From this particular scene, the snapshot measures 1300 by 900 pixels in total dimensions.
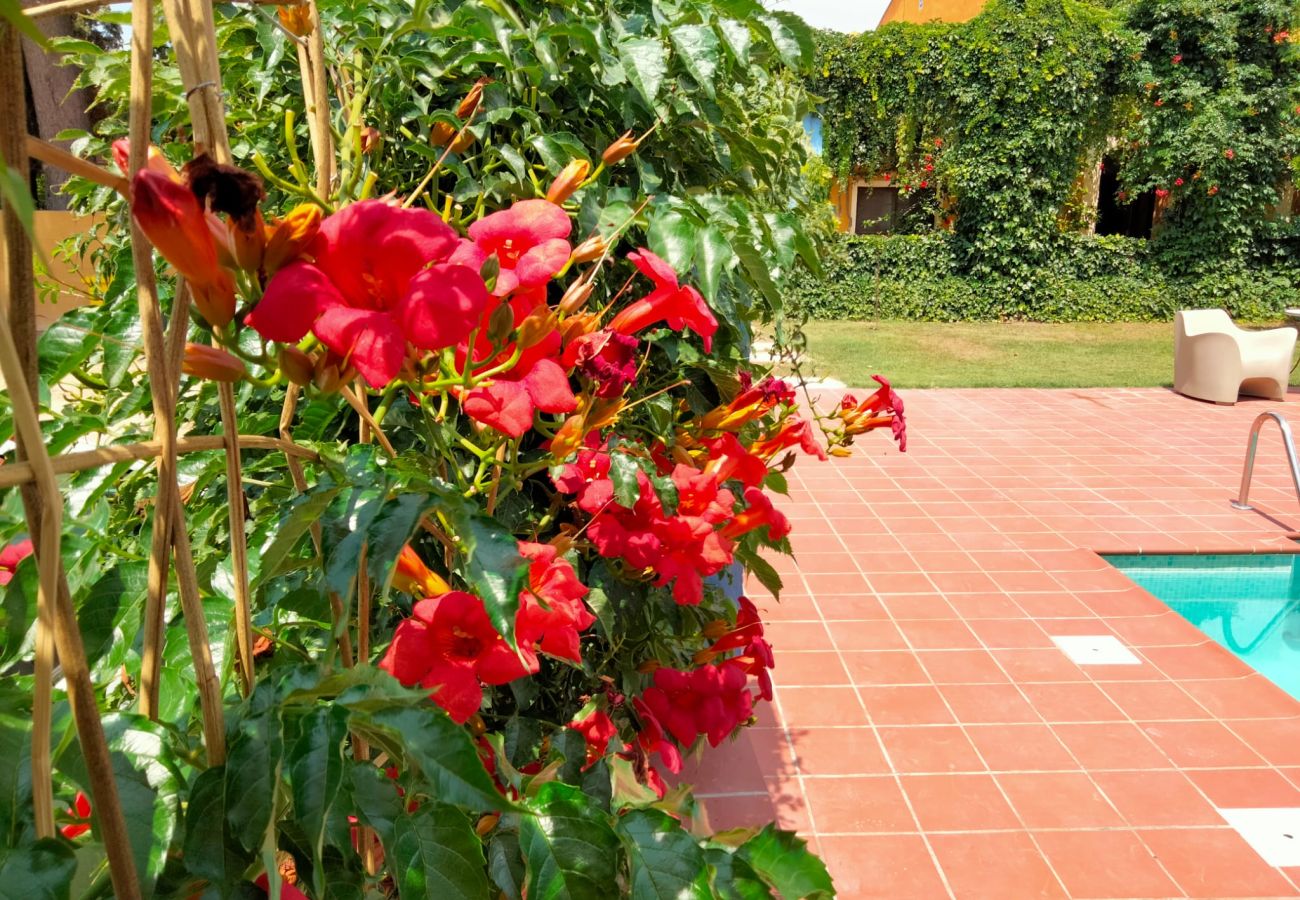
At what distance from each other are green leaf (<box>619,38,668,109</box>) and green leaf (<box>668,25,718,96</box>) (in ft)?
0.10

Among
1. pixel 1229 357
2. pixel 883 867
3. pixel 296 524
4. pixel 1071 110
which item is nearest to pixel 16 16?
pixel 296 524

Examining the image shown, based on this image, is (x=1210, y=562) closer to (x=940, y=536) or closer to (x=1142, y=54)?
(x=940, y=536)

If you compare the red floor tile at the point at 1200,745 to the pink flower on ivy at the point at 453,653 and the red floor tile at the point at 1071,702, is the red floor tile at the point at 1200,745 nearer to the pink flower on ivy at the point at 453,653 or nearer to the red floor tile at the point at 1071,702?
the red floor tile at the point at 1071,702

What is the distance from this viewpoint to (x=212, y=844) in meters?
0.44

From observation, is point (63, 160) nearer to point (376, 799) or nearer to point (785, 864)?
point (376, 799)

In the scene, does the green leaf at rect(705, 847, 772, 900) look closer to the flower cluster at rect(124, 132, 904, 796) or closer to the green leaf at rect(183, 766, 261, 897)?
the flower cluster at rect(124, 132, 904, 796)

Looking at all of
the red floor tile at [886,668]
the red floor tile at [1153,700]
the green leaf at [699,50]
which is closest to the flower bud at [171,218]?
the green leaf at [699,50]

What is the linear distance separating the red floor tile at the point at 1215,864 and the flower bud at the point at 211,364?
108 inches

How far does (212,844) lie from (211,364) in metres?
0.25

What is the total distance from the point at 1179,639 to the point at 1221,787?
1.13m

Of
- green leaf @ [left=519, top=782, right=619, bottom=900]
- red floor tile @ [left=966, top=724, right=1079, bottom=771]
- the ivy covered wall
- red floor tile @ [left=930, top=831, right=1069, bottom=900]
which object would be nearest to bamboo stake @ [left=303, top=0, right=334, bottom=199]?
green leaf @ [left=519, top=782, right=619, bottom=900]

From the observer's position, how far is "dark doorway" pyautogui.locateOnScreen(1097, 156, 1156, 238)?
47.8 feet

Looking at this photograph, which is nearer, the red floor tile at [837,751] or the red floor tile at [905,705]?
the red floor tile at [837,751]

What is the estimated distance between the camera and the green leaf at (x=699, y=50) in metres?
1.08
